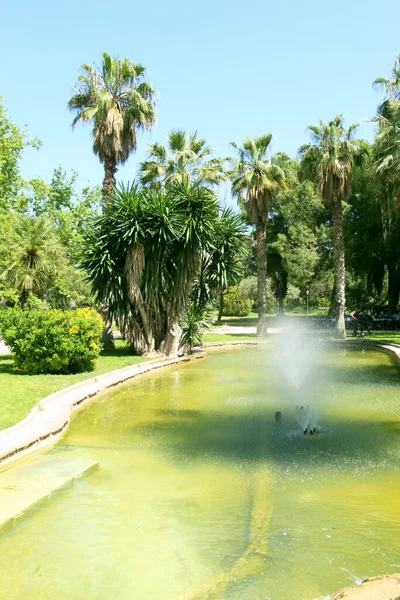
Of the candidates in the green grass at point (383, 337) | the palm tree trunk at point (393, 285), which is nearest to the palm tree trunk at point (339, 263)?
the green grass at point (383, 337)

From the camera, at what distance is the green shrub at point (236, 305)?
5830 cm

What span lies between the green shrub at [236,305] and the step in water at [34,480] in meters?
50.0

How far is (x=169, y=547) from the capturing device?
4.76 meters

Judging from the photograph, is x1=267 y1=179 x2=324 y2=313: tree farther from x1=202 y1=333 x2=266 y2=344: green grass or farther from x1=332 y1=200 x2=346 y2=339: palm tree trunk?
x1=202 y1=333 x2=266 y2=344: green grass

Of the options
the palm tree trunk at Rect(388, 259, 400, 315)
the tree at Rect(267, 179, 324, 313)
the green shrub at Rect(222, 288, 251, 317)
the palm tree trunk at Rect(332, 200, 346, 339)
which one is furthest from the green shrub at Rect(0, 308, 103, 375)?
the green shrub at Rect(222, 288, 251, 317)

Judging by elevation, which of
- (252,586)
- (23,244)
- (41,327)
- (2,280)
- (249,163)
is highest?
(249,163)

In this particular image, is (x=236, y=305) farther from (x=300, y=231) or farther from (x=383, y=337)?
(x=383, y=337)

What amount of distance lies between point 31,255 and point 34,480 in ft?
72.5

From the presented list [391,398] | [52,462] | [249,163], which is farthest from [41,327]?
[249,163]

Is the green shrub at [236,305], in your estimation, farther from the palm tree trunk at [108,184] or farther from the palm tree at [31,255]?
the palm tree trunk at [108,184]

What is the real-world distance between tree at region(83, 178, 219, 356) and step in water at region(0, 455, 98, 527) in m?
12.4

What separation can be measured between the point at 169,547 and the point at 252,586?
933 mm

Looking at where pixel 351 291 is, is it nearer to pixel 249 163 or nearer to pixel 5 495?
pixel 249 163

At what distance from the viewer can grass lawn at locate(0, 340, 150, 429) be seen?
9727mm
